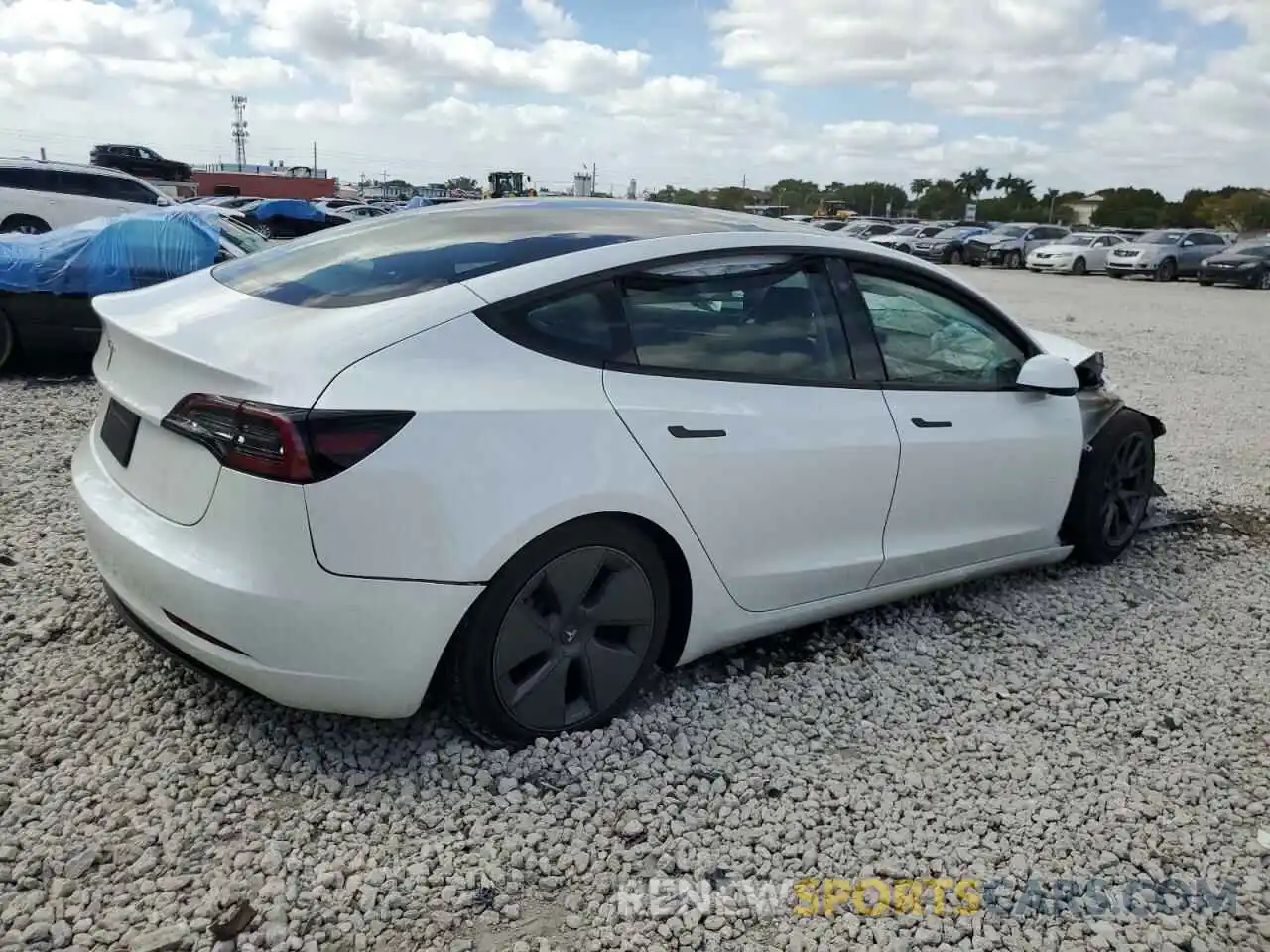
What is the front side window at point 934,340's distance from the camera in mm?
3695

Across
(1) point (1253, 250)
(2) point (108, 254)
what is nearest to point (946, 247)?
(1) point (1253, 250)

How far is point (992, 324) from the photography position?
4.14 metres

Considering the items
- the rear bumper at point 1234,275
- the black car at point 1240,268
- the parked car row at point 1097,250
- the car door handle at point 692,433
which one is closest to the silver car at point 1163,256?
the parked car row at point 1097,250

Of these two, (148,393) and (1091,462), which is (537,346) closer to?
(148,393)

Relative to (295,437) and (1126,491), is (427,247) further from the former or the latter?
(1126,491)

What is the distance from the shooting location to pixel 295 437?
7.97ft

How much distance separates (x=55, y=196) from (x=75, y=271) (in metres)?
9.56

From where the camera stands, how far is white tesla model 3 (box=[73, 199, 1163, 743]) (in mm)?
2523

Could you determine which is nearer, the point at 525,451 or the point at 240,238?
the point at 525,451

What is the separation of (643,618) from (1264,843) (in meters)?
1.81

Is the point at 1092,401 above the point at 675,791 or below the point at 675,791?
above

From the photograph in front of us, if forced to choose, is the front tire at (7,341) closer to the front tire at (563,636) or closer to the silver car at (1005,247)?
the front tire at (563,636)

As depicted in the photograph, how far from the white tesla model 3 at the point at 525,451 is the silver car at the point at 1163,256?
30.0m

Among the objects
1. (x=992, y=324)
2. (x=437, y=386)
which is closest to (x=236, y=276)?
(x=437, y=386)
